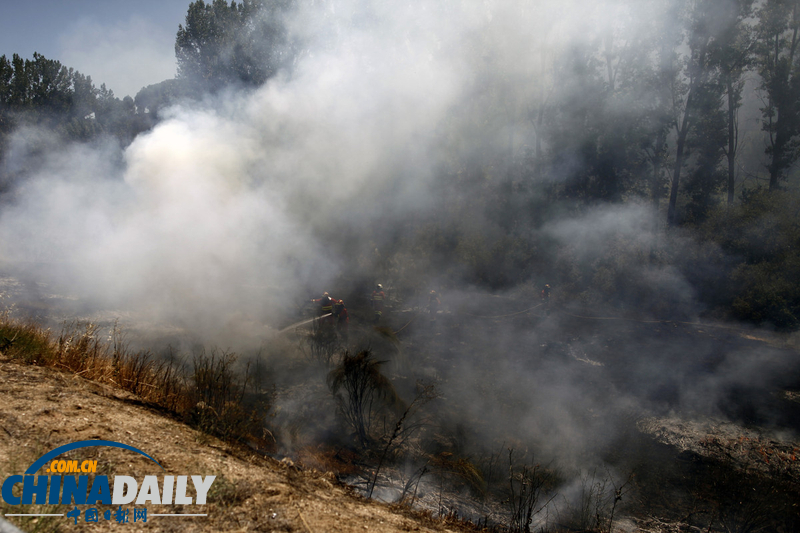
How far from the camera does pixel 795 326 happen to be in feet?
38.0

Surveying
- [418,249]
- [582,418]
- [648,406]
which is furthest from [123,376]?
[418,249]

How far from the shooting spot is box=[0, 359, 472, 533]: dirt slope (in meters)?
2.40

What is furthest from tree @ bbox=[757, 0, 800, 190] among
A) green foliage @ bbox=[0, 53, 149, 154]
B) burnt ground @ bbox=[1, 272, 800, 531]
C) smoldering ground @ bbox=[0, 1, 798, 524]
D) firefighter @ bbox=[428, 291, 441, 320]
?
green foliage @ bbox=[0, 53, 149, 154]

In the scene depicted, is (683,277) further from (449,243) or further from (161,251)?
(161,251)

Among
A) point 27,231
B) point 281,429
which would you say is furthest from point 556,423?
point 27,231

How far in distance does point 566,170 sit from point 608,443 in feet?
48.0

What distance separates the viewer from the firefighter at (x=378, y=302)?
36.6 ft

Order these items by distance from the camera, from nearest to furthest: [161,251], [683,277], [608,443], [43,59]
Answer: [608,443]
[161,251]
[683,277]
[43,59]

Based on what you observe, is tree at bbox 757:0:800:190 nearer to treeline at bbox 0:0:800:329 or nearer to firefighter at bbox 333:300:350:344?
treeline at bbox 0:0:800:329

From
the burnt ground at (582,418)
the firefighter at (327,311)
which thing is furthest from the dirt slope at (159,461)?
the firefighter at (327,311)

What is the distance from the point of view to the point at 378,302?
1242 centimetres

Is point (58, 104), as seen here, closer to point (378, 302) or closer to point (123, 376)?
point (378, 302)

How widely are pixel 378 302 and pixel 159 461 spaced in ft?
31.9

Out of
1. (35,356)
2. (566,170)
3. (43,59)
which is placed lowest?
(35,356)
